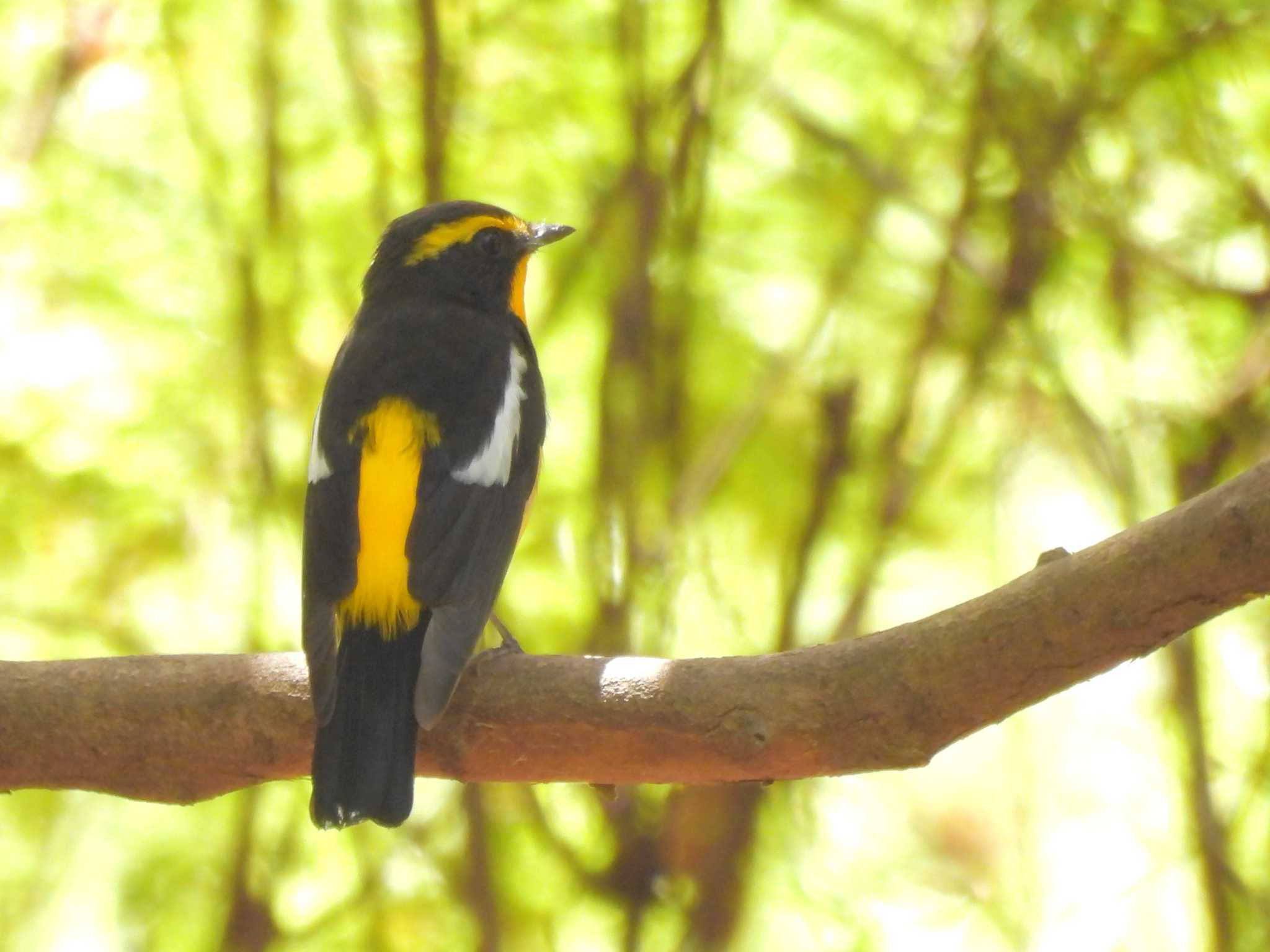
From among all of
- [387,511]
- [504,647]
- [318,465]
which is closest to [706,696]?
[504,647]

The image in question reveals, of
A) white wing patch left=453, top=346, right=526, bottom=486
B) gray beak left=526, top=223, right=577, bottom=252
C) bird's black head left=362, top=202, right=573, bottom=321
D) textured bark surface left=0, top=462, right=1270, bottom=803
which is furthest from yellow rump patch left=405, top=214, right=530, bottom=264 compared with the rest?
textured bark surface left=0, top=462, right=1270, bottom=803

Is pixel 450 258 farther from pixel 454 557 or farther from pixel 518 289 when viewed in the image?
pixel 454 557

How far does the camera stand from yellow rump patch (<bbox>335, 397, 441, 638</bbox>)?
264cm

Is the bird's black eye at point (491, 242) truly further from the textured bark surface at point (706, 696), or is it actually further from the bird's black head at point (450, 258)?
the textured bark surface at point (706, 696)

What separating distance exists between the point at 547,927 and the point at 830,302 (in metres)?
1.94

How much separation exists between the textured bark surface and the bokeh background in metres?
1.63

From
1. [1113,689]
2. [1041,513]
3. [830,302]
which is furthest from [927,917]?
[830,302]

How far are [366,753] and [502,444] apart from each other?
2.59ft

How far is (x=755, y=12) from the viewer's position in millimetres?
4770

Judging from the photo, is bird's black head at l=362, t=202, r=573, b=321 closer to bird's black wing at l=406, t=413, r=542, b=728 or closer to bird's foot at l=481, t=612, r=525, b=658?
bird's black wing at l=406, t=413, r=542, b=728

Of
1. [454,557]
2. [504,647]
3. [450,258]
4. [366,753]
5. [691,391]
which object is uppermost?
[691,391]

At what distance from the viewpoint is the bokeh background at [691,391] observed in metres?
4.15

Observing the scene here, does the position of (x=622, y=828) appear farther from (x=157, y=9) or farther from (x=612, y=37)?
(x=157, y=9)

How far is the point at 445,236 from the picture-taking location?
349 centimetres
